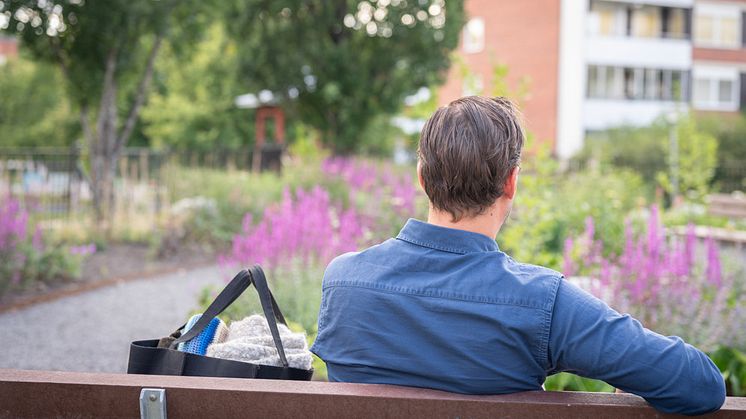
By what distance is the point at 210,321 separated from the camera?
6.67 feet

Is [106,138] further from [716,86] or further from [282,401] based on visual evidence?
[716,86]

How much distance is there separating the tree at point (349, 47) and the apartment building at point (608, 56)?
58.4 ft

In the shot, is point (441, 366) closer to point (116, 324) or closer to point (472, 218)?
point (472, 218)

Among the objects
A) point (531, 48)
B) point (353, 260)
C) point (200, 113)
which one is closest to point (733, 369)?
point (353, 260)

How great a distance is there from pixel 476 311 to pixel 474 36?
3857 centimetres

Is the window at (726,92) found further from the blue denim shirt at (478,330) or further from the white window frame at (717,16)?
the blue denim shirt at (478,330)

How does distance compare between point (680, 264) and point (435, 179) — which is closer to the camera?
point (435, 179)

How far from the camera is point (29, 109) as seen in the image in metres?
41.8

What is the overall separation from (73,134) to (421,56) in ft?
102

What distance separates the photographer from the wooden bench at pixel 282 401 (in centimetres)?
165

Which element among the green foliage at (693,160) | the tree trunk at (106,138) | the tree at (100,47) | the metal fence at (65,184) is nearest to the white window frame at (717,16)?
the green foliage at (693,160)

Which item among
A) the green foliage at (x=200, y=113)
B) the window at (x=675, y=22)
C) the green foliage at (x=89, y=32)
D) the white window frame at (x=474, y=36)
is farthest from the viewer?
the white window frame at (x=474, y=36)

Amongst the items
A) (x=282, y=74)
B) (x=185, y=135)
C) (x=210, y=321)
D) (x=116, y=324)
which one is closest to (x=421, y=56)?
(x=282, y=74)

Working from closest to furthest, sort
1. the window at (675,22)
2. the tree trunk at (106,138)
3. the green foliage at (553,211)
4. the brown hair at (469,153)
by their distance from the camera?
the brown hair at (469,153)
the green foliage at (553,211)
the tree trunk at (106,138)
the window at (675,22)
